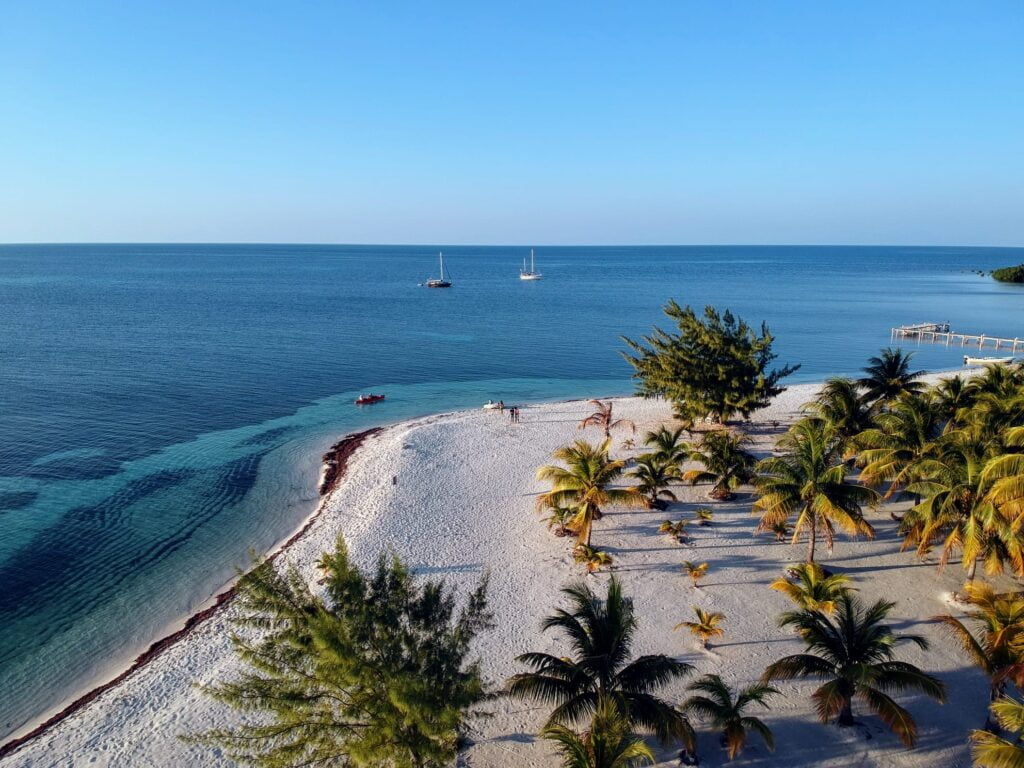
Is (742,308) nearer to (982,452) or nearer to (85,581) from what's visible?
(982,452)

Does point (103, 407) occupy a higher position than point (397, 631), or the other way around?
point (397, 631)

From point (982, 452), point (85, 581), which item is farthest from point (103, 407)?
point (982, 452)

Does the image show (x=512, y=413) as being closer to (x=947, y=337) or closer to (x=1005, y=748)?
(x=1005, y=748)

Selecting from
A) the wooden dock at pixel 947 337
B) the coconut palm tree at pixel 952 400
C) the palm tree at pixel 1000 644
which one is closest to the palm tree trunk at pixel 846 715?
the palm tree at pixel 1000 644

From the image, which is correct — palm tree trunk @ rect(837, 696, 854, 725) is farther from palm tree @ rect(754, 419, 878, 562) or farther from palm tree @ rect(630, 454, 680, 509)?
palm tree @ rect(630, 454, 680, 509)

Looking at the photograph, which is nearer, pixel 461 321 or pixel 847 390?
pixel 847 390

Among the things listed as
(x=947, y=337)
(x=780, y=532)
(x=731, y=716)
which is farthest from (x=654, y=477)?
(x=947, y=337)

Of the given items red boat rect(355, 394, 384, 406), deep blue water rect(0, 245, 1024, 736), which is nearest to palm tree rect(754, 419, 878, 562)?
deep blue water rect(0, 245, 1024, 736)
